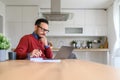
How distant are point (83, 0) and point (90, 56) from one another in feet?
6.76

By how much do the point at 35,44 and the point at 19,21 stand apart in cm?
384

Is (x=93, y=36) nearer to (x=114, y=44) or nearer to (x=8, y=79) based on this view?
(x=114, y=44)

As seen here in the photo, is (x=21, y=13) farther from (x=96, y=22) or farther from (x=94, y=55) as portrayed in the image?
(x=94, y=55)

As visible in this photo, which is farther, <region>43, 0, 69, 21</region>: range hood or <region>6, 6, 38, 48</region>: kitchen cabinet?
<region>6, 6, 38, 48</region>: kitchen cabinet

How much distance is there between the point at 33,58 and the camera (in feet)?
8.28

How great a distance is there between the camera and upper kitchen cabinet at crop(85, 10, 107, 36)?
6871mm

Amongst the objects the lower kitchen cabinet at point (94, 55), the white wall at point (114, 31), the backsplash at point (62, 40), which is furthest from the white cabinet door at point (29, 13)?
the white wall at point (114, 31)

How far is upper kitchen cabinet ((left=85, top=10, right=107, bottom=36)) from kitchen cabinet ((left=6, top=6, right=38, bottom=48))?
65.0 inches

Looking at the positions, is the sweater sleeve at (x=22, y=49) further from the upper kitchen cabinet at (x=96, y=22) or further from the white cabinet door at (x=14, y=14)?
the upper kitchen cabinet at (x=96, y=22)

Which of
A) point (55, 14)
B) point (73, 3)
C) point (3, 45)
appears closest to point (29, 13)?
point (73, 3)

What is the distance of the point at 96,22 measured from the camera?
6883 mm

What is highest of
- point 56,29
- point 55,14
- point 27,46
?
point 55,14

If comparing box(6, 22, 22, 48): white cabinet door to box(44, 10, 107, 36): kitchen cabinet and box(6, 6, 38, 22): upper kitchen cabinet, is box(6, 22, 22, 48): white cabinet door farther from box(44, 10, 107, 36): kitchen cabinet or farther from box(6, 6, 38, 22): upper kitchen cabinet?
box(44, 10, 107, 36): kitchen cabinet

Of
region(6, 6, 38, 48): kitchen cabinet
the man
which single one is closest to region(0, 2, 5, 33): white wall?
region(6, 6, 38, 48): kitchen cabinet
